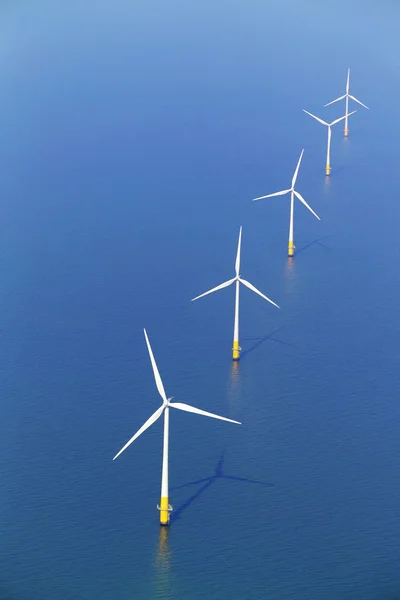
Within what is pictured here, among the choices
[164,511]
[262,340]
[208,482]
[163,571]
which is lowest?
[163,571]

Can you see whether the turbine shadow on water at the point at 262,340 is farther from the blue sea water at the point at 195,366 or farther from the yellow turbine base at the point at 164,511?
the yellow turbine base at the point at 164,511

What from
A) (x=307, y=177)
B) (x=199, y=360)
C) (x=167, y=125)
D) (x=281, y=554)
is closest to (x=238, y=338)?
(x=199, y=360)

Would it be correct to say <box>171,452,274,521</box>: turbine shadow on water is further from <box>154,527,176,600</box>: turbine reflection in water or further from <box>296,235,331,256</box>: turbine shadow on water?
<box>296,235,331,256</box>: turbine shadow on water

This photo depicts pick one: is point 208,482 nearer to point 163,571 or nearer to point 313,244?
point 163,571

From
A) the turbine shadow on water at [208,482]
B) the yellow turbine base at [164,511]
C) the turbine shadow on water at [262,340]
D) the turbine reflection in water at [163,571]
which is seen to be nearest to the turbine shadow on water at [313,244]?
the turbine shadow on water at [262,340]

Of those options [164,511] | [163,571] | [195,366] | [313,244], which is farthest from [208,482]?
[313,244]

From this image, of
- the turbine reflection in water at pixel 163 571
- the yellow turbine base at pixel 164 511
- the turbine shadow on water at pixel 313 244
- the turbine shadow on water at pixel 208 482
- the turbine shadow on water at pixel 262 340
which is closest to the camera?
the turbine reflection in water at pixel 163 571
